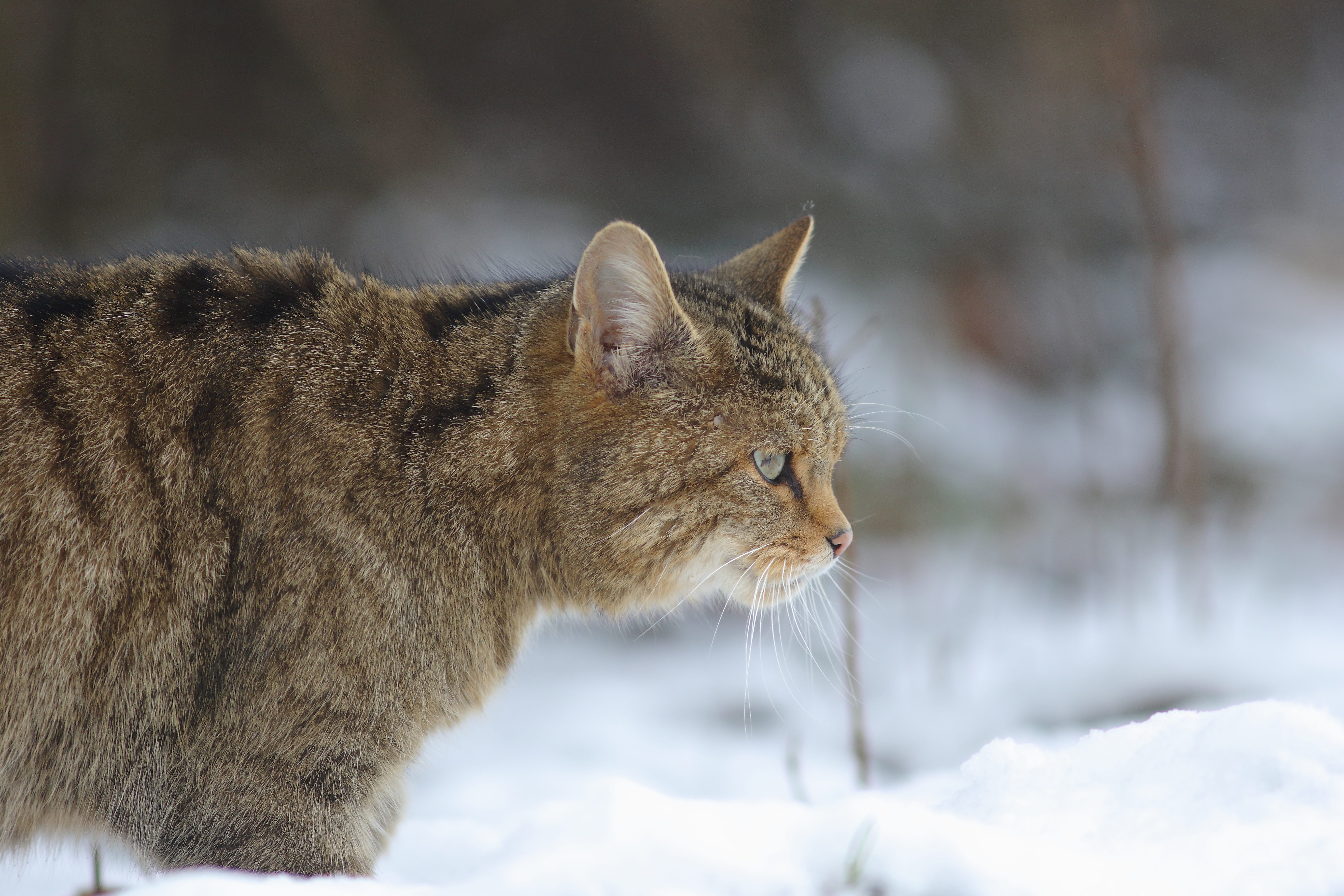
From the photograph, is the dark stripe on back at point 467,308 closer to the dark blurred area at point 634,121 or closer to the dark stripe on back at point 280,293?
the dark stripe on back at point 280,293

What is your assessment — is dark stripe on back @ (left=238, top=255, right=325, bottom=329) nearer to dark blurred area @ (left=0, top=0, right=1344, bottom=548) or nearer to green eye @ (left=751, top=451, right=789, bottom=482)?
green eye @ (left=751, top=451, right=789, bottom=482)

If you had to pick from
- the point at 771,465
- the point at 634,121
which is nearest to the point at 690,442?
the point at 771,465

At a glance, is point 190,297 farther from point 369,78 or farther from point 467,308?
point 369,78

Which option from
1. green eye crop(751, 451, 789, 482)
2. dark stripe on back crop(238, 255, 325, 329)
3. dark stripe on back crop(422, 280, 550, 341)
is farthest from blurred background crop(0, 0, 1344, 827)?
dark stripe on back crop(238, 255, 325, 329)

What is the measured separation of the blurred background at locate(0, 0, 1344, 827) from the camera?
17.0ft

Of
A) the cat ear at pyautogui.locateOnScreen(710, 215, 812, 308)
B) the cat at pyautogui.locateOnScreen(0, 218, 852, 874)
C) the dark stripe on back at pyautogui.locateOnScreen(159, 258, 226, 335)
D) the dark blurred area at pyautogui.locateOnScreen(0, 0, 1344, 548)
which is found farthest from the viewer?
the dark blurred area at pyautogui.locateOnScreen(0, 0, 1344, 548)

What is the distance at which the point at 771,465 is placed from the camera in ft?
8.60

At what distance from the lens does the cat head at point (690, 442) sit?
8.27 feet

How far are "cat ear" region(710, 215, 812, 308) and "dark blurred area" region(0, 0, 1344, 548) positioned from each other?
342 cm

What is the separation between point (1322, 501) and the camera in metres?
6.21

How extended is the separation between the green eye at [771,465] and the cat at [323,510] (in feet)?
0.04

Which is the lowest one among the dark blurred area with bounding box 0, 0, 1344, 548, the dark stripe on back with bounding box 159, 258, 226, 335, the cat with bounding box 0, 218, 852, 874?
the cat with bounding box 0, 218, 852, 874

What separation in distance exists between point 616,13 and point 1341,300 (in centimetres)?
572

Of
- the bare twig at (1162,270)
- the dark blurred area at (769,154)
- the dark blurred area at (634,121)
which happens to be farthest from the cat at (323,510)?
the dark blurred area at (634,121)
